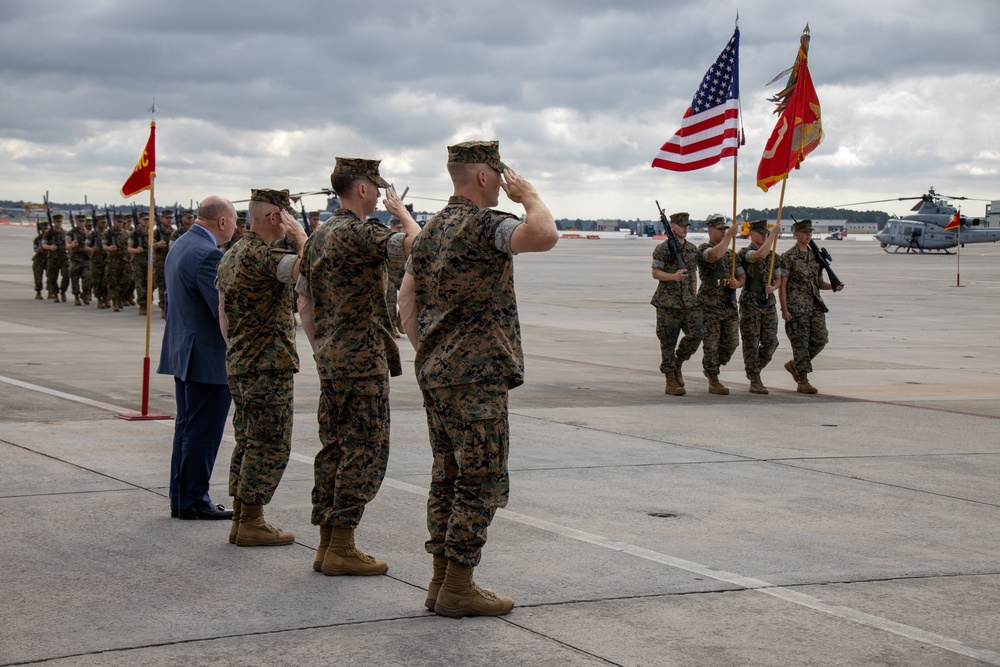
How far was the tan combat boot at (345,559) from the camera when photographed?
18.8 ft

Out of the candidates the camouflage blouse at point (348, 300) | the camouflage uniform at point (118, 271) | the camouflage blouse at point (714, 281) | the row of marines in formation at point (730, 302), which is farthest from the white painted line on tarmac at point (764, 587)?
the camouflage uniform at point (118, 271)

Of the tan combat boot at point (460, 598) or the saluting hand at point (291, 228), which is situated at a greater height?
the saluting hand at point (291, 228)

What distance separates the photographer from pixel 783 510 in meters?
7.39

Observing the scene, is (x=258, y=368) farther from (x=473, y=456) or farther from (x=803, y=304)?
(x=803, y=304)

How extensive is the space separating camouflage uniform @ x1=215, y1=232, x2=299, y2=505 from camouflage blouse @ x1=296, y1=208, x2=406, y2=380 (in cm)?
51

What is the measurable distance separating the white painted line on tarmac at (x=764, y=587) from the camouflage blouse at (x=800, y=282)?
714 centimetres

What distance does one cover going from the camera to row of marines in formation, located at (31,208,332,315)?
25078mm

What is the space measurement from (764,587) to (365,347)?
7.22 ft

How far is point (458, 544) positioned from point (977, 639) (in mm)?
2166

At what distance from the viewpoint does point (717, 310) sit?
13406 millimetres

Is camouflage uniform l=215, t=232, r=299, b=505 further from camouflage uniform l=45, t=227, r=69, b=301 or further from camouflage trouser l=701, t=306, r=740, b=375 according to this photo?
camouflage uniform l=45, t=227, r=69, b=301

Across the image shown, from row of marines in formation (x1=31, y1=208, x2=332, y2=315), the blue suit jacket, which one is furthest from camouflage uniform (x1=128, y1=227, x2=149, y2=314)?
the blue suit jacket

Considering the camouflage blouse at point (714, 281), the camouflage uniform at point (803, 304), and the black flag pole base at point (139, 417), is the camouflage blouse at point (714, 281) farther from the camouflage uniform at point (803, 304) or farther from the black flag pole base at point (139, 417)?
the black flag pole base at point (139, 417)

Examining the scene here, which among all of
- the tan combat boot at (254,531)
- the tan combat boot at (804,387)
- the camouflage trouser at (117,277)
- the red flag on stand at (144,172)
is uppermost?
the red flag on stand at (144,172)
